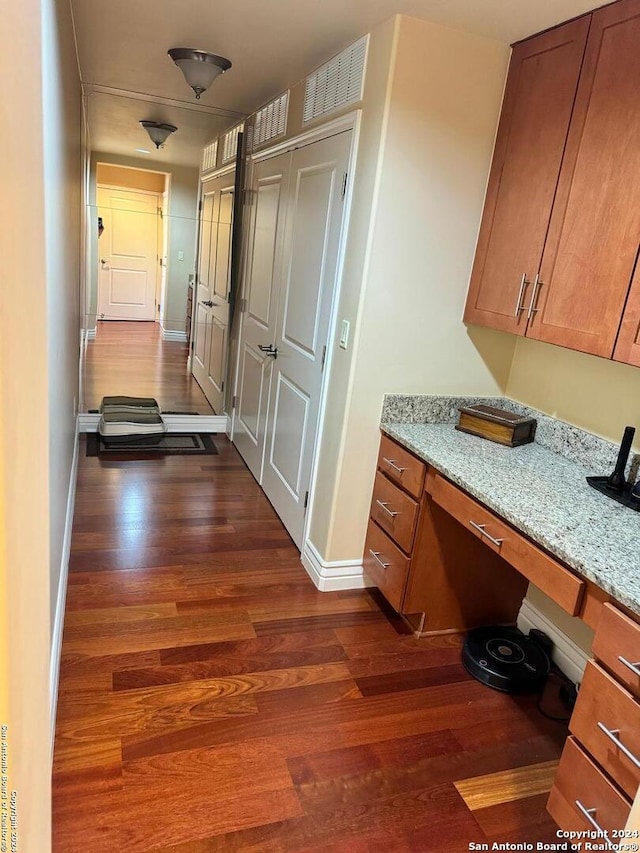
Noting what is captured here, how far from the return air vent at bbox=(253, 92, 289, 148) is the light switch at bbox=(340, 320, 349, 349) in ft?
4.69

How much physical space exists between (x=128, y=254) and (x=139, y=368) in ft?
2.89

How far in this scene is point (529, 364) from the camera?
2549 mm

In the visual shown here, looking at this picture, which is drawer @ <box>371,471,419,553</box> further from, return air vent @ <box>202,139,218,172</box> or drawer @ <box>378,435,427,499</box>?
return air vent @ <box>202,139,218,172</box>

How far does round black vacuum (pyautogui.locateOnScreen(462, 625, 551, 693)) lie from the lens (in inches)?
86.0

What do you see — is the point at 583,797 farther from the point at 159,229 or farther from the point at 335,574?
the point at 159,229

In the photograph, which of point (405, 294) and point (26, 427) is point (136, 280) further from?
point (26, 427)

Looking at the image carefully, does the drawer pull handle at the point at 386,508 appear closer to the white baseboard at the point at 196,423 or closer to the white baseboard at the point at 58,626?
the white baseboard at the point at 58,626

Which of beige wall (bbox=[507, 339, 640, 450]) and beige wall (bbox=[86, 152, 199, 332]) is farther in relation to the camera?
beige wall (bbox=[86, 152, 199, 332])

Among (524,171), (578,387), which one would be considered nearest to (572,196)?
(524,171)

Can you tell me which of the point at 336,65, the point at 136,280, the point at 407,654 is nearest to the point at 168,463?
the point at 136,280

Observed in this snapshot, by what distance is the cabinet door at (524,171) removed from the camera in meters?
1.98

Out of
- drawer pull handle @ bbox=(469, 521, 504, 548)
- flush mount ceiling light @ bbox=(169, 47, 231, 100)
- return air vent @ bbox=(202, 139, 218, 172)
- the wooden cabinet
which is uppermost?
flush mount ceiling light @ bbox=(169, 47, 231, 100)

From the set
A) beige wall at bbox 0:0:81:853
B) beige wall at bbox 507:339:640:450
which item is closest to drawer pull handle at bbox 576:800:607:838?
beige wall at bbox 507:339:640:450

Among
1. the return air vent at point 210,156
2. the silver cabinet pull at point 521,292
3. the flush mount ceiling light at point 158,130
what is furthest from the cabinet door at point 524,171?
the return air vent at point 210,156
